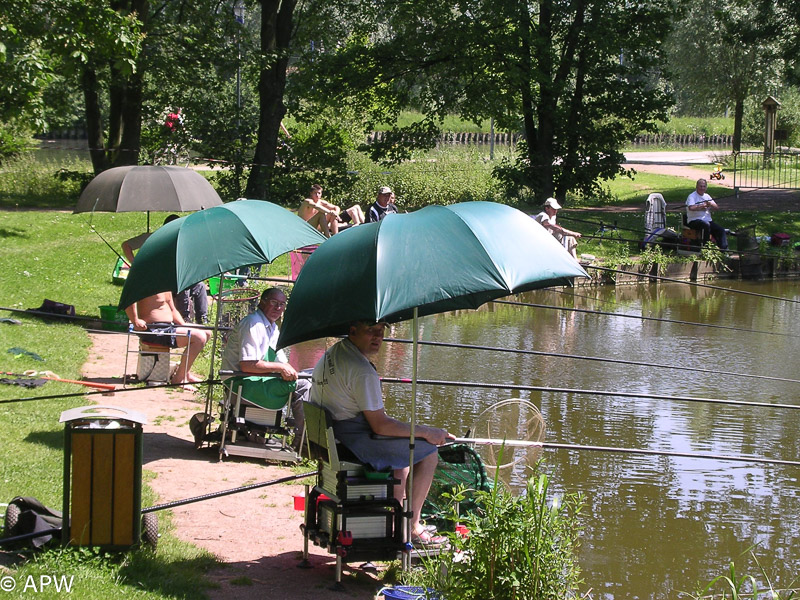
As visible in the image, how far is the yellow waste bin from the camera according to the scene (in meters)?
5.21

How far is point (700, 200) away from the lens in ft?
66.6

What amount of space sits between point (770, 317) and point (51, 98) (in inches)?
646

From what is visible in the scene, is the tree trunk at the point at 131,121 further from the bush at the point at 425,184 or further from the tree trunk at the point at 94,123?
the bush at the point at 425,184

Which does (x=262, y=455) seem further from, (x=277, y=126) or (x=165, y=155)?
(x=165, y=155)

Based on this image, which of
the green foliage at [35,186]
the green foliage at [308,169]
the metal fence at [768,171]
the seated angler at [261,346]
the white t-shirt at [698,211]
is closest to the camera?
the seated angler at [261,346]

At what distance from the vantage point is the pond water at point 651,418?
7129 millimetres

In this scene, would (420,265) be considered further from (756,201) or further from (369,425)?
(756,201)

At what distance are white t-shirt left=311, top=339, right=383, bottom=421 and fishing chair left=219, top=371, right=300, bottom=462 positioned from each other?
2.24m

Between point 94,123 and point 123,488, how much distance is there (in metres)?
23.6

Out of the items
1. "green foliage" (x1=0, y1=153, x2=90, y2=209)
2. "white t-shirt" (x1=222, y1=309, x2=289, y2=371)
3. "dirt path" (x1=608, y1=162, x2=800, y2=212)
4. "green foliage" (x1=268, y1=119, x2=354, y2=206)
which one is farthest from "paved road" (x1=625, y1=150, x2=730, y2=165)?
"white t-shirt" (x1=222, y1=309, x2=289, y2=371)

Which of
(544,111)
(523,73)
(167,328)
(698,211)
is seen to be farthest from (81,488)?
(544,111)

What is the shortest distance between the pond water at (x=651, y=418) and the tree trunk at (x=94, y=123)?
1280 cm

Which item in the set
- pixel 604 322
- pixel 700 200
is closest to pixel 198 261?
pixel 604 322

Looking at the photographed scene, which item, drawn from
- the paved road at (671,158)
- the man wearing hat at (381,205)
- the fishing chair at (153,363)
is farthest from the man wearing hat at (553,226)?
the paved road at (671,158)
